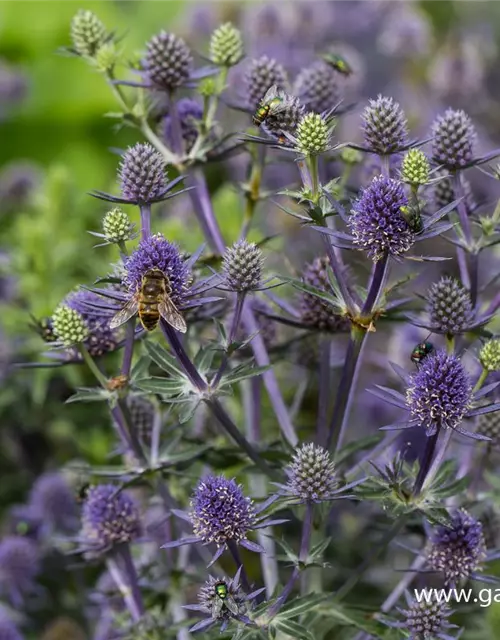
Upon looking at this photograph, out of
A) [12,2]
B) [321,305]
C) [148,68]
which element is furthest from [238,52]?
[12,2]

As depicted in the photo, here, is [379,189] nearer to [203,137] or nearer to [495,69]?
[203,137]

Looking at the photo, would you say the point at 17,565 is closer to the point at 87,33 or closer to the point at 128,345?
the point at 128,345

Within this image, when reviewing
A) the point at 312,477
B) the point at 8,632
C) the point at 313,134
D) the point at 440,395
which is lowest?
the point at 8,632

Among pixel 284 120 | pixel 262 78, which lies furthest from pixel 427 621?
pixel 262 78

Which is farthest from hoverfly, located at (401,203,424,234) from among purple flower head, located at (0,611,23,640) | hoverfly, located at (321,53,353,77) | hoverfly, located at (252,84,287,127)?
purple flower head, located at (0,611,23,640)

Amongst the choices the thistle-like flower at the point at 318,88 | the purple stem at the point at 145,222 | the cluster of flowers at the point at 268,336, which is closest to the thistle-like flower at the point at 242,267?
the cluster of flowers at the point at 268,336

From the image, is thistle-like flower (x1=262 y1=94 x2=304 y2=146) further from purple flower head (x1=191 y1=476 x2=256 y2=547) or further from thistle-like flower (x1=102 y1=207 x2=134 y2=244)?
purple flower head (x1=191 y1=476 x2=256 y2=547)
